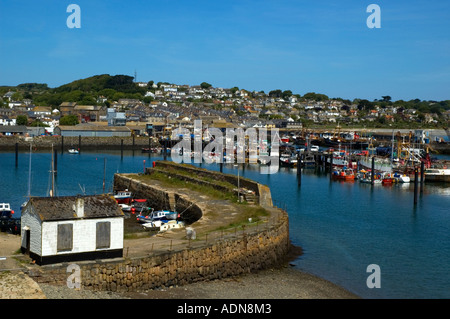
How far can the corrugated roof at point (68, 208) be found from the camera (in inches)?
680

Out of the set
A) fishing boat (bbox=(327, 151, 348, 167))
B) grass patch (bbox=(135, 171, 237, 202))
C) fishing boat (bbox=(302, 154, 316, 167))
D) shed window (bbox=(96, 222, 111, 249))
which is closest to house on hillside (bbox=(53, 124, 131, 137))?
fishing boat (bbox=(302, 154, 316, 167))

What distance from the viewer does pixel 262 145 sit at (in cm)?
8838

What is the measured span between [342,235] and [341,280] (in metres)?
8.12

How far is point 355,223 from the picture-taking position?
1330 inches

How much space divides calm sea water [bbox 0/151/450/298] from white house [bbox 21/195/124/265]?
29.0ft

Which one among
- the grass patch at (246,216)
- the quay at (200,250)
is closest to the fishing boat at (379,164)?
the quay at (200,250)

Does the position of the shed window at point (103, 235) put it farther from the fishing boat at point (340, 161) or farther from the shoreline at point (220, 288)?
the fishing boat at point (340, 161)

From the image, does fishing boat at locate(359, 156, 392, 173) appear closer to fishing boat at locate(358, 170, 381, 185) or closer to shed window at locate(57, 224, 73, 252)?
fishing boat at locate(358, 170, 381, 185)

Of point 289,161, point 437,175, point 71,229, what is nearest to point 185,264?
point 71,229

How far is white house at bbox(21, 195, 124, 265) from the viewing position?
17.1 m

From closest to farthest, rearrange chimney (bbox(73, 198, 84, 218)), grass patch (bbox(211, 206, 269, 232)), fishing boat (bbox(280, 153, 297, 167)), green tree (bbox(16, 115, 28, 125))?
chimney (bbox(73, 198, 84, 218)), grass patch (bbox(211, 206, 269, 232)), fishing boat (bbox(280, 153, 297, 167)), green tree (bbox(16, 115, 28, 125))
